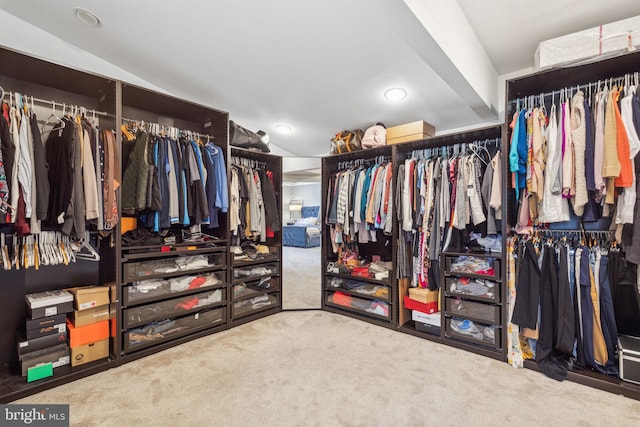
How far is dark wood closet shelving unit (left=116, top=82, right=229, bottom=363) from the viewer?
7.09 ft

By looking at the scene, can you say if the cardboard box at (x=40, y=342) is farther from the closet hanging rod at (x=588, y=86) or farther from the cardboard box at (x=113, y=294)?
the closet hanging rod at (x=588, y=86)

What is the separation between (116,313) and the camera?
210 centimetres

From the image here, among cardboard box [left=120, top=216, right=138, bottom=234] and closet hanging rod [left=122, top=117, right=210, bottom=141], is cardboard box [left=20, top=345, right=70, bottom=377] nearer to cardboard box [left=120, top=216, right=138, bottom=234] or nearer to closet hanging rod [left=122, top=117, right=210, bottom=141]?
cardboard box [left=120, top=216, right=138, bottom=234]

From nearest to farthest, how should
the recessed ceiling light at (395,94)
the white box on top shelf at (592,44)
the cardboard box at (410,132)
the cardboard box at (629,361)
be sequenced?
the cardboard box at (629,361) → the white box on top shelf at (592,44) → the cardboard box at (410,132) → the recessed ceiling light at (395,94)

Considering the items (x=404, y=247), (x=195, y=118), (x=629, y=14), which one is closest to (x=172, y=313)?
(x=195, y=118)

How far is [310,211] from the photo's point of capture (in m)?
3.60

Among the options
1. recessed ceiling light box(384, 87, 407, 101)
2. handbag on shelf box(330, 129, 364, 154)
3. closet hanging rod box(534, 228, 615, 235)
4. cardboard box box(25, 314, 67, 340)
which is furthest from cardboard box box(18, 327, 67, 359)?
closet hanging rod box(534, 228, 615, 235)

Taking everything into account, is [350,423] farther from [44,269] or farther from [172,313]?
[44,269]

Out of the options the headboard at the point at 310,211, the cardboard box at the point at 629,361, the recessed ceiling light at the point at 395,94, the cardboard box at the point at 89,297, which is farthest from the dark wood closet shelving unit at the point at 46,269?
the cardboard box at the point at 629,361

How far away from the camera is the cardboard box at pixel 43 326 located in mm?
1844

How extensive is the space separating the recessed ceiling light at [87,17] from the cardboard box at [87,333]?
85.7 inches

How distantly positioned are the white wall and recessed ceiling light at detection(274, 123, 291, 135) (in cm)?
91

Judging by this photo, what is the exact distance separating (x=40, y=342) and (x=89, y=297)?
350 mm

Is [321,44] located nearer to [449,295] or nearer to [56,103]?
[56,103]
